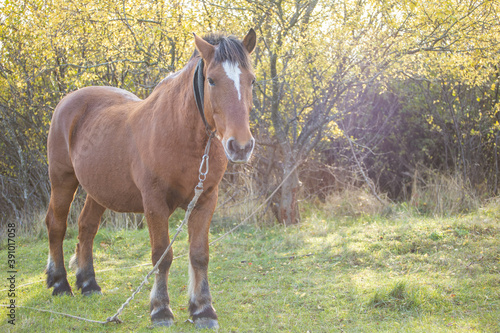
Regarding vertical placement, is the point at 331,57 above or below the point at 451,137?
above

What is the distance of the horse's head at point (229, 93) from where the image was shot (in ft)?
9.07

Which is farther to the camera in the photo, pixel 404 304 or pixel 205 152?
pixel 404 304

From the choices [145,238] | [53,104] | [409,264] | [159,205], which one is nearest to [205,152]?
[159,205]

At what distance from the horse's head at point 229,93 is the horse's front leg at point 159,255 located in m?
0.87

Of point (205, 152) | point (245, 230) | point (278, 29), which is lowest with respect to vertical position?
point (245, 230)

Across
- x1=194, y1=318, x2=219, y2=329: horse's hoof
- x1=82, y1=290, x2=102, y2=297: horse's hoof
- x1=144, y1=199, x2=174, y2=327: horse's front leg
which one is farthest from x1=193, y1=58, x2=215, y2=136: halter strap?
x1=82, y1=290, x2=102, y2=297: horse's hoof

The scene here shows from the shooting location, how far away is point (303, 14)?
7.43m

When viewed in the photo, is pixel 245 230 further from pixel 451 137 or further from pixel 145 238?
pixel 451 137

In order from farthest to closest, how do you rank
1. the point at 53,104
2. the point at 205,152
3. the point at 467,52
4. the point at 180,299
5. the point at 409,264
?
the point at 53,104 → the point at 467,52 → the point at 409,264 → the point at 180,299 → the point at 205,152

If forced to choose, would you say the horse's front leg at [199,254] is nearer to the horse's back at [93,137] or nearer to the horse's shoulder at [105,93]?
the horse's back at [93,137]

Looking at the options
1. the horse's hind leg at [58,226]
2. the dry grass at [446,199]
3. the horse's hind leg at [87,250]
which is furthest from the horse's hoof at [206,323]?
the dry grass at [446,199]

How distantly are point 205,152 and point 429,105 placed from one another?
738 centimetres

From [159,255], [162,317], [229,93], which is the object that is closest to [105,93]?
[159,255]

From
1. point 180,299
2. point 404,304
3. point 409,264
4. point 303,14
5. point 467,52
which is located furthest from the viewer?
point 303,14
